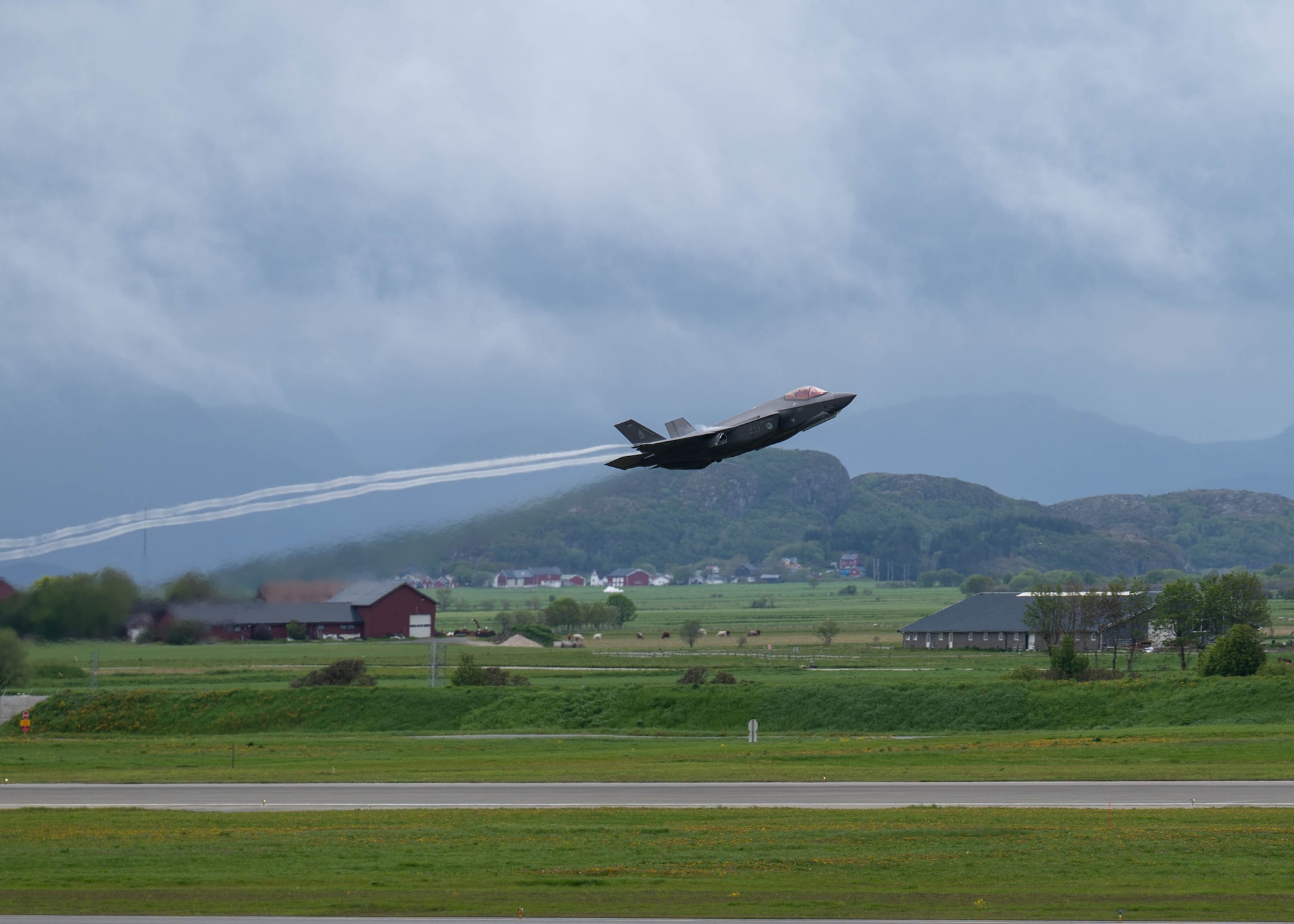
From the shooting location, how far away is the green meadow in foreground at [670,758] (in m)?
49.9

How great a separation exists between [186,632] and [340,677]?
32.7 meters

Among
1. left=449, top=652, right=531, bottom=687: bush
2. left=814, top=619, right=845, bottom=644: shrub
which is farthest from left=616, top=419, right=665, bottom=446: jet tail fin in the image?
left=814, top=619, right=845, bottom=644: shrub

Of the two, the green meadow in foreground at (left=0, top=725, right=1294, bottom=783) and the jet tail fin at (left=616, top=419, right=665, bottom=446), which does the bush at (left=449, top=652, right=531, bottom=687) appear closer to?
the green meadow in foreground at (left=0, top=725, right=1294, bottom=783)

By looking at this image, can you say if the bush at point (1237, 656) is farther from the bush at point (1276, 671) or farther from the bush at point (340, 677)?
the bush at point (340, 677)

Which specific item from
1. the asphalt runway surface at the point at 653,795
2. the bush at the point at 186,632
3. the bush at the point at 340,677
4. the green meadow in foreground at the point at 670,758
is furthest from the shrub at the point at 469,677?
the asphalt runway surface at the point at 653,795

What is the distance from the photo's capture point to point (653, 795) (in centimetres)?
4434

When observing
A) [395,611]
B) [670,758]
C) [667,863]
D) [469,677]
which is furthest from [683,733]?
[667,863]

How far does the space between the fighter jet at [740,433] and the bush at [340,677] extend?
47.8 metres

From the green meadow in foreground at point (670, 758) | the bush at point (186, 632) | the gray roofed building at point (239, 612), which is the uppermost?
the gray roofed building at point (239, 612)

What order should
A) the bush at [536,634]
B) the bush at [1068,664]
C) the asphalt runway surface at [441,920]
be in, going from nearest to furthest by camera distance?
the asphalt runway surface at [441,920] → the bush at [1068,664] → the bush at [536,634]

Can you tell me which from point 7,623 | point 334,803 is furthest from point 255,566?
point 334,803

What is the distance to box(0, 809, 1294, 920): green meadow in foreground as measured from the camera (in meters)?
25.3

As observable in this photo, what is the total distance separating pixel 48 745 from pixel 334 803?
112 ft

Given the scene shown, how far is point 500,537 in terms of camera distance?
185ft
